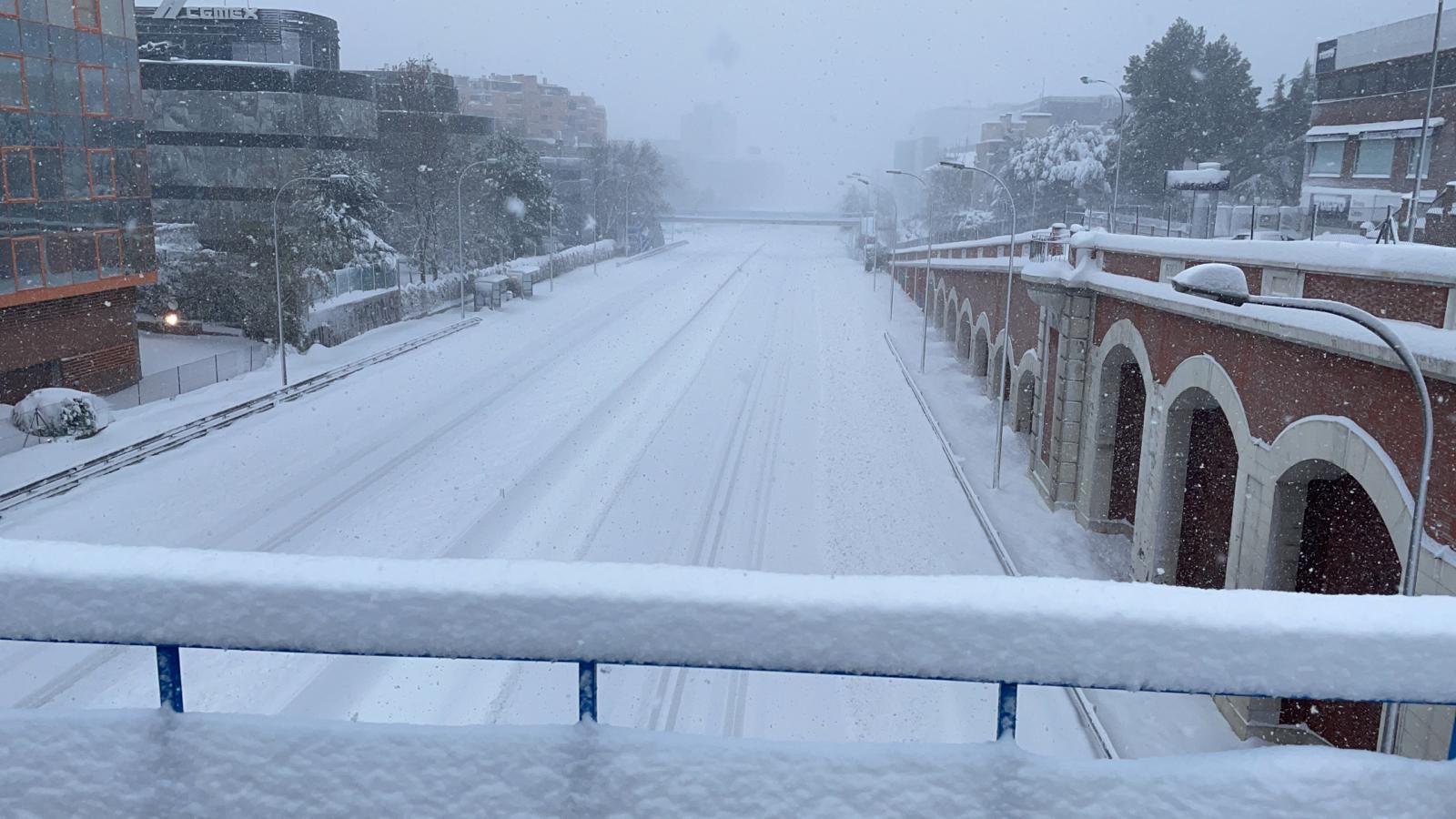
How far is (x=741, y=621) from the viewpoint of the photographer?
2.55 meters

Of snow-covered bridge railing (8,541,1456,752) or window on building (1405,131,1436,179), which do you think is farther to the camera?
window on building (1405,131,1436,179)

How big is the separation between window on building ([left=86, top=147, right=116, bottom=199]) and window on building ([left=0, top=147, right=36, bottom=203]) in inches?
102

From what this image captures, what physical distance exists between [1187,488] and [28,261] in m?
34.1

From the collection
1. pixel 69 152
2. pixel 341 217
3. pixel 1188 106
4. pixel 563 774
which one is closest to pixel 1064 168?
pixel 1188 106

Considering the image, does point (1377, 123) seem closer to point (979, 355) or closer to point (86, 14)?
point (979, 355)

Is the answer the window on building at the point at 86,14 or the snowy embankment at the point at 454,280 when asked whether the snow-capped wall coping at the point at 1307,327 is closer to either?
the window on building at the point at 86,14

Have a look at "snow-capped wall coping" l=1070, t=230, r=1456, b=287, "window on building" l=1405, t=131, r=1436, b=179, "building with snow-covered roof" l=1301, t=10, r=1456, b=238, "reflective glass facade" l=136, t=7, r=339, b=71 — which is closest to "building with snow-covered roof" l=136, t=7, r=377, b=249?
"reflective glass facade" l=136, t=7, r=339, b=71

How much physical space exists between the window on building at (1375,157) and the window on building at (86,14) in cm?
4744

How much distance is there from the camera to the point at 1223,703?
16.0 meters

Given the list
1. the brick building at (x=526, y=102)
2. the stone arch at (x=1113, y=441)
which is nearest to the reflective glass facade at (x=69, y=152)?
the stone arch at (x=1113, y=441)

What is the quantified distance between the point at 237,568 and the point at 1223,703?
1642cm

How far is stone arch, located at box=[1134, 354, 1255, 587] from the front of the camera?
20.2 meters

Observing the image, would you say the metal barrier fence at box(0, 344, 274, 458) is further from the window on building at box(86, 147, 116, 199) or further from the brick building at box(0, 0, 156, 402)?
the window on building at box(86, 147, 116, 199)

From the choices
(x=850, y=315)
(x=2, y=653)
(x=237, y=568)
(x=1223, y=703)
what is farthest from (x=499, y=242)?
(x=237, y=568)
